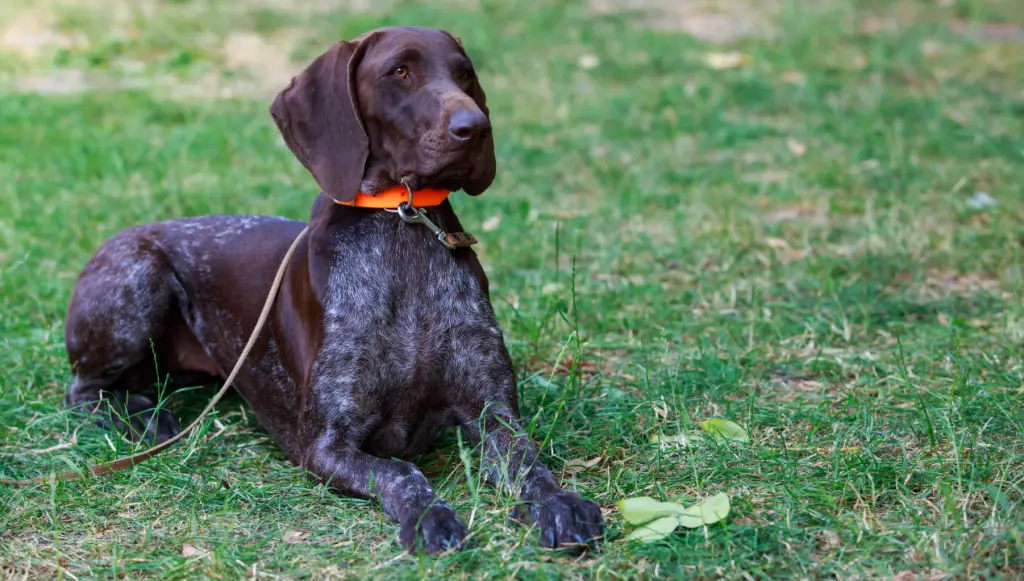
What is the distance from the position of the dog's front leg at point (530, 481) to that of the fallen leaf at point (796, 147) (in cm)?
446

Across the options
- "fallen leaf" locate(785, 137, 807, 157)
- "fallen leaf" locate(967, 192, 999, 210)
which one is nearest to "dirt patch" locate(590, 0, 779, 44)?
"fallen leaf" locate(785, 137, 807, 157)

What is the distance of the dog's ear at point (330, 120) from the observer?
345cm

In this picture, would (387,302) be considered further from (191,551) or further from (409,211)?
(191,551)

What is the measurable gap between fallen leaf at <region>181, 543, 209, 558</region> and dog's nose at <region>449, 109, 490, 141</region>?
1.32 meters

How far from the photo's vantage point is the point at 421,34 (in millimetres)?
3488

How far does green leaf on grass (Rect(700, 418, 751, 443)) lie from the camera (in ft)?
11.9

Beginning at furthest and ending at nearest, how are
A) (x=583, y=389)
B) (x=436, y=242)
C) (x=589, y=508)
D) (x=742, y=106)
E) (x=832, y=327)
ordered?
(x=742, y=106), (x=832, y=327), (x=583, y=389), (x=436, y=242), (x=589, y=508)

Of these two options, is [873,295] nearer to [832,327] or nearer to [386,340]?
[832,327]

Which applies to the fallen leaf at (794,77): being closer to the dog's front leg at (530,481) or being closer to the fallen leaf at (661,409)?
the fallen leaf at (661,409)

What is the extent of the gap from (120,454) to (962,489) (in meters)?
2.61

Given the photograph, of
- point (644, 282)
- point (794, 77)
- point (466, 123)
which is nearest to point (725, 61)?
point (794, 77)

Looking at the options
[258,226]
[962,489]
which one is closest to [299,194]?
[258,226]

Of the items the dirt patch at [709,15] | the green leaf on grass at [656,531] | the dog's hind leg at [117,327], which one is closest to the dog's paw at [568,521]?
the green leaf on grass at [656,531]

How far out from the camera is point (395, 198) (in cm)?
354
